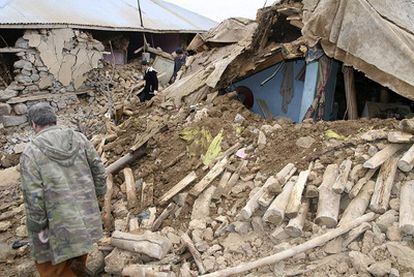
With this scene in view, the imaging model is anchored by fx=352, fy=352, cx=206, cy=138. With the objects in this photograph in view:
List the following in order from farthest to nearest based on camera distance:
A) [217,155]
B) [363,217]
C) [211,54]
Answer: [211,54], [217,155], [363,217]

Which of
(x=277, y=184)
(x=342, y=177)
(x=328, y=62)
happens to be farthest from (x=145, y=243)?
(x=328, y=62)

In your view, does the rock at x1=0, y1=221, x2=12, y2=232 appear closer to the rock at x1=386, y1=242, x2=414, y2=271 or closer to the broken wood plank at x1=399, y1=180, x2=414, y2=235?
the rock at x1=386, y1=242, x2=414, y2=271

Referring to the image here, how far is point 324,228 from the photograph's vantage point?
3.77 m

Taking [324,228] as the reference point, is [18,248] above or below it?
below

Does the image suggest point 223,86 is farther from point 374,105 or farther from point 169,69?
point 169,69

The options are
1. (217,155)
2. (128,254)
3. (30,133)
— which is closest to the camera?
(128,254)

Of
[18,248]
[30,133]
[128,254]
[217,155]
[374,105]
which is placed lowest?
[30,133]

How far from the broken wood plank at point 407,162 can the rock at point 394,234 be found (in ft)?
2.50

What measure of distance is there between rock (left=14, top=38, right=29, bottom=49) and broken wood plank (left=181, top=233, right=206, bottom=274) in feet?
30.8

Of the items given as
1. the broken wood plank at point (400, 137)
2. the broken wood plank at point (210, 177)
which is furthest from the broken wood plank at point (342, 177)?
the broken wood plank at point (210, 177)

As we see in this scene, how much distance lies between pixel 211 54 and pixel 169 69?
19.5 feet

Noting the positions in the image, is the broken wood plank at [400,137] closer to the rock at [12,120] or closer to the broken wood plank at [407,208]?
the broken wood plank at [407,208]

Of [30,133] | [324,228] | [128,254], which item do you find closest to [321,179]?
[324,228]

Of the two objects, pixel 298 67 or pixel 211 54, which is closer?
pixel 298 67
